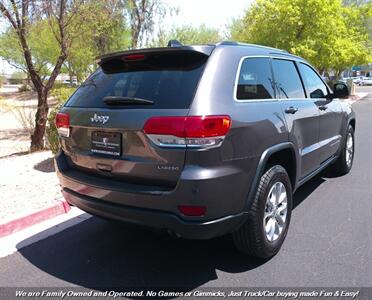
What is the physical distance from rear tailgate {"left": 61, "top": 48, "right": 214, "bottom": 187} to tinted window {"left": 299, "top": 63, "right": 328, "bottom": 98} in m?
2.14

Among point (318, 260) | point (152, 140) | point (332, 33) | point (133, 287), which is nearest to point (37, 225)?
point (133, 287)

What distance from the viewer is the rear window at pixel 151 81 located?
10.8ft

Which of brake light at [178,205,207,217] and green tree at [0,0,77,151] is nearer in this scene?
brake light at [178,205,207,217]

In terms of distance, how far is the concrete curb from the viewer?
4473mm

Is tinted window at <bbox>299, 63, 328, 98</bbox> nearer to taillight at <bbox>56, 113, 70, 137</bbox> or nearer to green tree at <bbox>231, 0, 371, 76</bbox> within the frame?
taillight at <bbox>56, 113, 70, 137</bbox>

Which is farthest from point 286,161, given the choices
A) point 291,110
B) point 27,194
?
point 27,194

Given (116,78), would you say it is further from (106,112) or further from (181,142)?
(181,142)

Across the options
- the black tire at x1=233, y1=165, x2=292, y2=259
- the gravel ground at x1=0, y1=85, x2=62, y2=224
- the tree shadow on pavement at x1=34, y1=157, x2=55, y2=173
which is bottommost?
the tree shadow on pavement at x1=34, y1=157, x2=55, y2=173

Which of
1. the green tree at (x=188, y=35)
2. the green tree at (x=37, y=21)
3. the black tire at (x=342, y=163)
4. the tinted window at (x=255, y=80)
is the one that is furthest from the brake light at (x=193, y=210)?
the green tree at (x=188, y=35)

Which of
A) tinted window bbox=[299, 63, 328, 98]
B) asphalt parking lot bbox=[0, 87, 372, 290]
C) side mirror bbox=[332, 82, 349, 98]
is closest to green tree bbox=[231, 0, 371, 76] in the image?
side mirror bbox=[332, 82, 349, 98]

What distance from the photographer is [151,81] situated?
352 cm

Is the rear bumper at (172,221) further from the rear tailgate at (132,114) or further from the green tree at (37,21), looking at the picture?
the green tree at (37,21)

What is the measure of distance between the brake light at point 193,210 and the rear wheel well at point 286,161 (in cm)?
105

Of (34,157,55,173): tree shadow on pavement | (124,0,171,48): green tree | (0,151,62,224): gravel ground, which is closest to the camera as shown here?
(0,151,62,224): gravel ground
